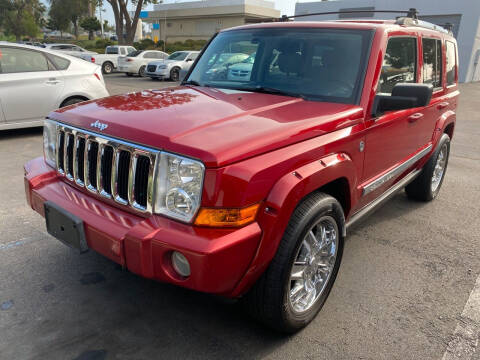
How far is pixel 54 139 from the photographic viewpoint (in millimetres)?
2873

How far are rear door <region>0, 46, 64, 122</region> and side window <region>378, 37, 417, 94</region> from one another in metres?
5.80

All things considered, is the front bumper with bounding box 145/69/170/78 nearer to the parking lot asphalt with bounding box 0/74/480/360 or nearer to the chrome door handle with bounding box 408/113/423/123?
the parking lot asphalt with bounding box 0/74/480/360

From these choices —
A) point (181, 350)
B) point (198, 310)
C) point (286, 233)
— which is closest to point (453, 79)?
point (286, 233)

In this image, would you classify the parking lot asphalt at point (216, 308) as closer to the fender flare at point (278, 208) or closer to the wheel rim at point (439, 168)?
the fender flare at point (278, 208)

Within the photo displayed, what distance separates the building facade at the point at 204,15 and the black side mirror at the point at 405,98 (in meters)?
43.7

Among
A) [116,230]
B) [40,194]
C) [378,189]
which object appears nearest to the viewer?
[116,230]

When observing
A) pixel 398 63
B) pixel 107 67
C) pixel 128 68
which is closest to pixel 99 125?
pixel 398 63

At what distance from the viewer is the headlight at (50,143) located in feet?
9.43

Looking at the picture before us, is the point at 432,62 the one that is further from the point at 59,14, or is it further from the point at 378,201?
the point at 59,14

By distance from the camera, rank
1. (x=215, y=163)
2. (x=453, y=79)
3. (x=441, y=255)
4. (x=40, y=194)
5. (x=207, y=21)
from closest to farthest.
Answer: (x=215, y=163), (x=40, y=194), (x=441, y=255), (x=453, y=79), (x=207, y=21)

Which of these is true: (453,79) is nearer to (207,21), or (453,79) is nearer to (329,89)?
(329,89)

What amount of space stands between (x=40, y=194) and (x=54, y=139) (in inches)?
16.6

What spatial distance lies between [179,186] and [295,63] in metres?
1.67

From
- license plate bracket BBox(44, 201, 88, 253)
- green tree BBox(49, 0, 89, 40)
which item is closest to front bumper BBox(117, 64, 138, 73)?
license plate bracket BBox(44, 201, 88, 253)
